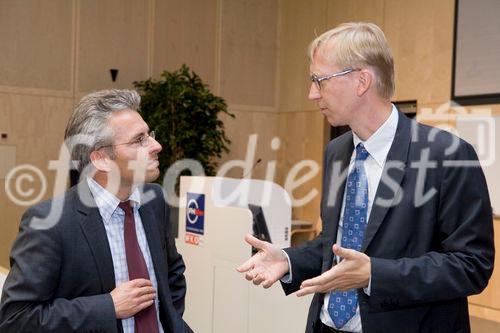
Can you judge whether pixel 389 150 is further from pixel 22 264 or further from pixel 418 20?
pixel 418 20

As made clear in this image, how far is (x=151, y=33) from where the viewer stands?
726 centimetres

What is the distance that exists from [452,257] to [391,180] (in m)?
0.27

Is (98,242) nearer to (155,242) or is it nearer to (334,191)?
(155,242)

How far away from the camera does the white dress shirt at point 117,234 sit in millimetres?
1837

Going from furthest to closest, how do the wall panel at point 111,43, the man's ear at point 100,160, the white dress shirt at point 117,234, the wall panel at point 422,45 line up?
the wall panel at point 111,43 < the wall panel at point 422,45 < the man's ear at point 100,160 < the white dress shirt at point 117,234

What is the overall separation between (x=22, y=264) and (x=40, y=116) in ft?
17.3

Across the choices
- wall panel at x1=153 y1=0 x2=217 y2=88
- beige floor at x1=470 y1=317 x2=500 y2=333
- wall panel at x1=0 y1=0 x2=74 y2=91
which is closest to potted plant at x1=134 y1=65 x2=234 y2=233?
wall panel at x1=153 y1=0 x2=217 y2=88

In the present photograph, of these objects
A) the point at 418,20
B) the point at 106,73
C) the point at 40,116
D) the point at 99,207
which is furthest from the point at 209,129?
the point at 99,207

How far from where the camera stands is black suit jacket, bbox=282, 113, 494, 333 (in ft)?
4.82

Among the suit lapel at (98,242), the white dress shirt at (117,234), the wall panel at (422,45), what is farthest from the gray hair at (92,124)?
the wall panel at (422,45)

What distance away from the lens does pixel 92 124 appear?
1.91 metres

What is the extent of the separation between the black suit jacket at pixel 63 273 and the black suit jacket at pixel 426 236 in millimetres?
782

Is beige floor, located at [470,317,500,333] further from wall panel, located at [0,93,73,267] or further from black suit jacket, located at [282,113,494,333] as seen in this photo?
wall panel, located at [0,93,73,267]

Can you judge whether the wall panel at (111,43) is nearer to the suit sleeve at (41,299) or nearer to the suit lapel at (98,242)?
the suit lapel at (98,242)
